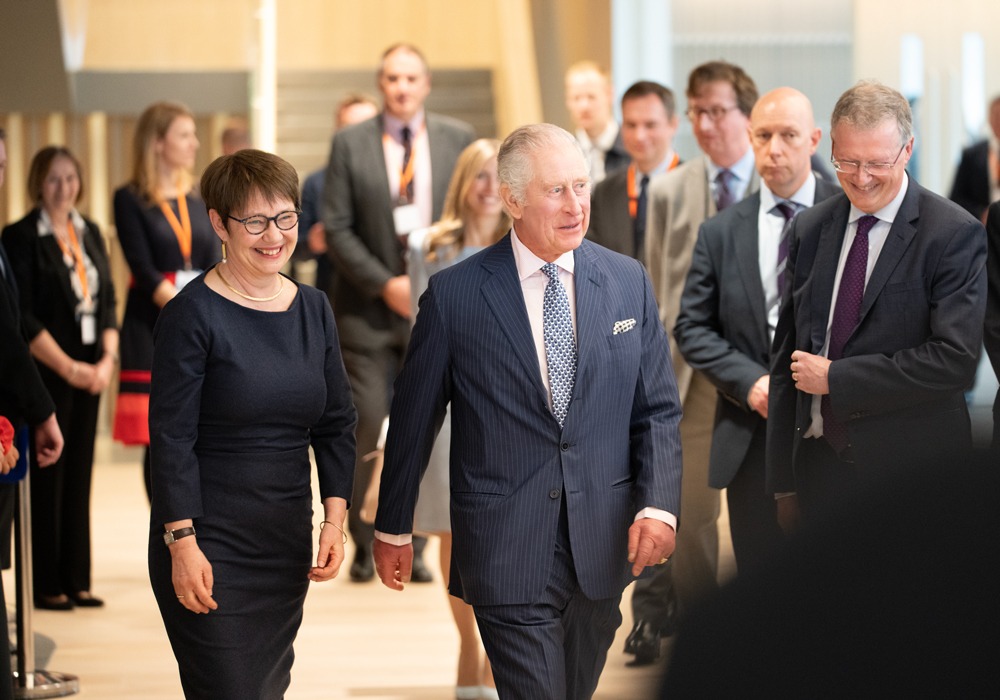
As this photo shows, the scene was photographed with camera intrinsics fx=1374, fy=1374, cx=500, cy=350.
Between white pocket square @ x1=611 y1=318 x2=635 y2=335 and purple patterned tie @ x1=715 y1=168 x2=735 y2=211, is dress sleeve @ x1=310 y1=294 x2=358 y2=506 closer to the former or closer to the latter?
white pocket square @ x1=611 y1=318 x2=635 y2=335

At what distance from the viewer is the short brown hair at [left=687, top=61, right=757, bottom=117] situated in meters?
4.74

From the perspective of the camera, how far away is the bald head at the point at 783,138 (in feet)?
13.2

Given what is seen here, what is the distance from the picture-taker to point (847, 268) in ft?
11.1

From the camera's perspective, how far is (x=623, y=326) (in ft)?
9.64

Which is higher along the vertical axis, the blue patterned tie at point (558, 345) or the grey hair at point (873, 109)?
the grey hair at point (873, 109)

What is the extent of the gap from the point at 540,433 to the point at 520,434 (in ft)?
0.14

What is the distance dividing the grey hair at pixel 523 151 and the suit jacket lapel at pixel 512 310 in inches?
6.2

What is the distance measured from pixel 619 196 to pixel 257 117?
19.0 feet

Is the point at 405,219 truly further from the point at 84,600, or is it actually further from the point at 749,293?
the point at 749,293

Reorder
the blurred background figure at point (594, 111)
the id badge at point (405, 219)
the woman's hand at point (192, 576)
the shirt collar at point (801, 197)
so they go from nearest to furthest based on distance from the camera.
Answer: the woman's hand at point (192, 576) → the shirt collar at point (801, 197) → the id badge at point (405, 219) → the blurred background figure at point (594, 111)

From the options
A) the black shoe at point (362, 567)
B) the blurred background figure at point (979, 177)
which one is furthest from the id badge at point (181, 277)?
the blurred background figure at point (979, 177)

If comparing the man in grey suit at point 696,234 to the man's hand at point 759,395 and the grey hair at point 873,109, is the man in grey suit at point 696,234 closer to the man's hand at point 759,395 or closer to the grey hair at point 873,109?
the man's hand at point 759,395

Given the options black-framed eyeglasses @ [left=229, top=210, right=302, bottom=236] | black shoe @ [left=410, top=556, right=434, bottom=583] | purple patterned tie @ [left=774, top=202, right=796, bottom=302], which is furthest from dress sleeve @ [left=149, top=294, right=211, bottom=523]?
black shoe @ [left=410, top=556, right=434, bottom=583]

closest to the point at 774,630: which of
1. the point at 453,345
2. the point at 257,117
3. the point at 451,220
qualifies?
the point at 453,345
